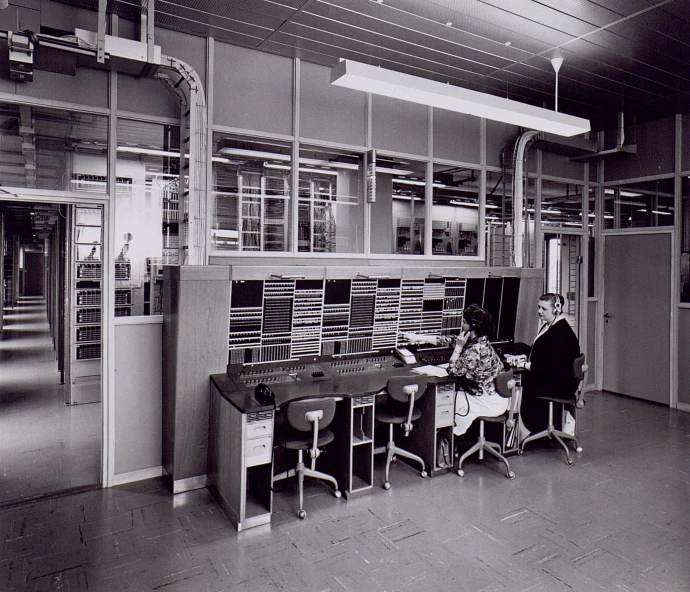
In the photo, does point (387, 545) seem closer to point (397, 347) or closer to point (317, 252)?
point (397, 347)

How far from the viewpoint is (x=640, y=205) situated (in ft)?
22.1

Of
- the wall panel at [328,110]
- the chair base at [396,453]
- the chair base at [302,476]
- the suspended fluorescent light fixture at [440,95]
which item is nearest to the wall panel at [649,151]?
the suspended fluorescent light fixture at [440,95]

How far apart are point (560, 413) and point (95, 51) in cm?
502

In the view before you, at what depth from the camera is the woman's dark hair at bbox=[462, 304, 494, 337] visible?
14.1 ft

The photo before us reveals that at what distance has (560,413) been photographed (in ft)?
16.7

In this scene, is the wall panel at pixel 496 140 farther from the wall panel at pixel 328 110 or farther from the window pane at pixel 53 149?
the window pane at pixel 53 149

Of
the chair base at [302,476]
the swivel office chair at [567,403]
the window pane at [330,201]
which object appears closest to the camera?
the chair base at [302,476]

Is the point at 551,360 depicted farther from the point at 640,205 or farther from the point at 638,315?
the point at 640,205

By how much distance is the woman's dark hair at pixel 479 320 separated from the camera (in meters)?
4.30

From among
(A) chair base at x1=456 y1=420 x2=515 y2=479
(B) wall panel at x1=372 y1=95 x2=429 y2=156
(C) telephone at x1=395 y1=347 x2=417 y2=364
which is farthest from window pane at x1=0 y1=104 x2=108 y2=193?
(A) chair base at x1=456 y1=420 x2=515 y2=479

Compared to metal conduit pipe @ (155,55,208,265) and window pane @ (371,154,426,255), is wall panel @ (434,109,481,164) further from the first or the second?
metal conduit pipe @ (155,55,208,265)

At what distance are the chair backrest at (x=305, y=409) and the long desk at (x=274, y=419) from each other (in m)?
0.11

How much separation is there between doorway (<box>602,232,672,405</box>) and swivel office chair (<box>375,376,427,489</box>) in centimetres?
404

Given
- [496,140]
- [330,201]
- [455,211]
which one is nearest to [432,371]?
[330,201]
